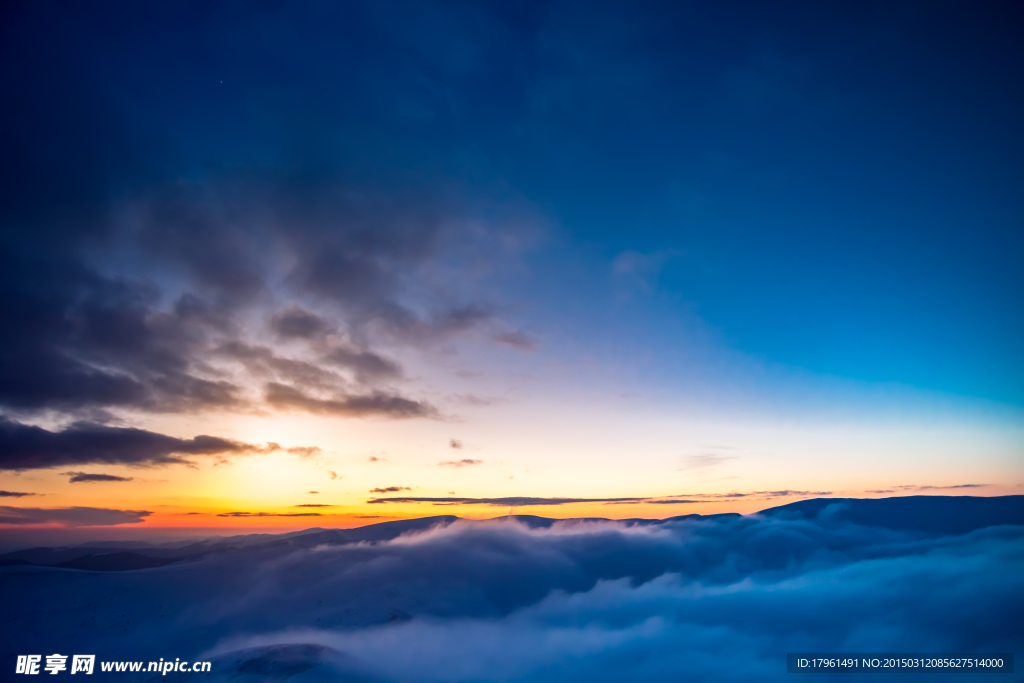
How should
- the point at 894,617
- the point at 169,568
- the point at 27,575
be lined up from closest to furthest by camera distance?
the point at 27,575 < the point at 894,617 < the point at 169,568

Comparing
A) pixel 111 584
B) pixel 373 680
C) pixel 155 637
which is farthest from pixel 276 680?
pixel 111 584

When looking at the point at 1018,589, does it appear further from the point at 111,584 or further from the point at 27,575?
the point at 27,575

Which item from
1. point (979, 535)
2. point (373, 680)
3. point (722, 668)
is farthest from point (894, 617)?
point (373, 680)

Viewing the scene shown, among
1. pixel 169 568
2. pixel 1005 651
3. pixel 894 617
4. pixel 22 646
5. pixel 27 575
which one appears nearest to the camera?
pixel 22 646

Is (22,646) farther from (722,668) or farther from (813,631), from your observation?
(813,631)

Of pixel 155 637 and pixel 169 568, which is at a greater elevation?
pixel 169 568

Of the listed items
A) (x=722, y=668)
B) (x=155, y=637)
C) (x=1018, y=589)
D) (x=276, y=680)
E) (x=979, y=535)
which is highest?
(x=979, y=535)

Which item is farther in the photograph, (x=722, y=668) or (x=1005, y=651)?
(x=722, y=668)

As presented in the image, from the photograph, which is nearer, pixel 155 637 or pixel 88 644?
pixel 88 644

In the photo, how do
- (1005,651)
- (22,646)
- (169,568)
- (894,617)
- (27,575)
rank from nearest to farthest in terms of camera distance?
1. (22,646)
2. (1005,651)
3. (27,575)
4. (894,617)
5. (169,568)
